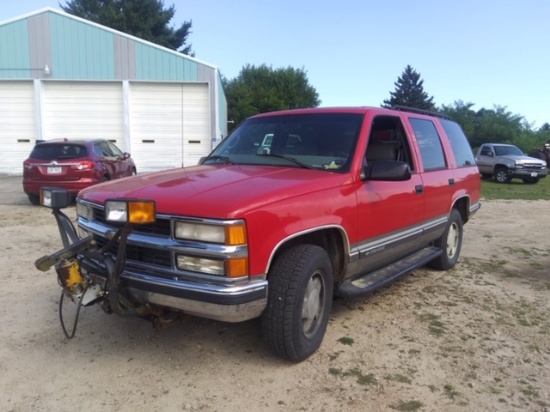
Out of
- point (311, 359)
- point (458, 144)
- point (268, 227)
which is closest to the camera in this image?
point (268, 227)

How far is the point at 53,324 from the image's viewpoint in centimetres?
404

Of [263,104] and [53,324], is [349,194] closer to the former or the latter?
[53,324]

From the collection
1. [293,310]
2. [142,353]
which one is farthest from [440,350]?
[142,353]

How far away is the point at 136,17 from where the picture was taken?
3900cm

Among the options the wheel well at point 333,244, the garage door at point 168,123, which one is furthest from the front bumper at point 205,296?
the garage door at point 168,123

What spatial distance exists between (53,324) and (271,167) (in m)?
2.27

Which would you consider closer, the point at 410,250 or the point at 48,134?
the point at 410,250

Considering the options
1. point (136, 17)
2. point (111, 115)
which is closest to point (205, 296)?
point (111, 115)

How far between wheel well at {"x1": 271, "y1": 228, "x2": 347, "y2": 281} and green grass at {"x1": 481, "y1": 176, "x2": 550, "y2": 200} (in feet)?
41.1

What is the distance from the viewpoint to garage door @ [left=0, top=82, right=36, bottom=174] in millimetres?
18734

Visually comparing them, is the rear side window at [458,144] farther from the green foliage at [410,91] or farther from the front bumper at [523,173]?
the green foliage at [410,91]

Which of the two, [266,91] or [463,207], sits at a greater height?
[266,91]

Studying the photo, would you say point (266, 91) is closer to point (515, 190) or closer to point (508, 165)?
point (508, 165)

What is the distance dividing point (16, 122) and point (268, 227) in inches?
757
